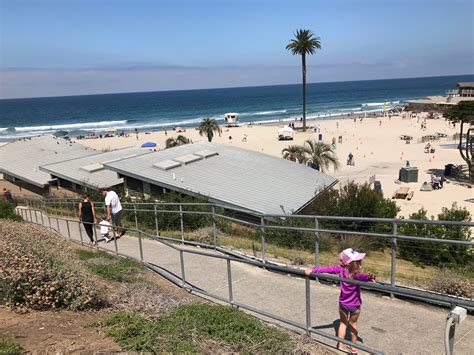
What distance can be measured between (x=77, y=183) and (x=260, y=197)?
11.3 m

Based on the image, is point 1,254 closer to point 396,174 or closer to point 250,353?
point 250,353

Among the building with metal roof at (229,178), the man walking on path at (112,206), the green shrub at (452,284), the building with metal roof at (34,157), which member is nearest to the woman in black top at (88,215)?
the man walking on path at (112,206)

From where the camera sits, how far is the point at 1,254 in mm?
6031

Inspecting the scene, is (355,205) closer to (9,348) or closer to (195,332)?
(195,332)

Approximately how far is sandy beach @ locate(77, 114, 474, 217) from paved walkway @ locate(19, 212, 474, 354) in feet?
56.4

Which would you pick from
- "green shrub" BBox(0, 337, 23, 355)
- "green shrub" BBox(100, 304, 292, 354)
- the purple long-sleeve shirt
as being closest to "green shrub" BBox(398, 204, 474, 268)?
the purple long-sleeve shirt

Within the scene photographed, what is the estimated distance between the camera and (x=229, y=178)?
61.2 ft

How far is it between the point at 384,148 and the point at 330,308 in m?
43.7

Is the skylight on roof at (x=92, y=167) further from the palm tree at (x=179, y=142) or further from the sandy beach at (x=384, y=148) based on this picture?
the sandy beach at (x=384, y=148)

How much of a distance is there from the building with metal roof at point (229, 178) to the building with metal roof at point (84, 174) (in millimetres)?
2317

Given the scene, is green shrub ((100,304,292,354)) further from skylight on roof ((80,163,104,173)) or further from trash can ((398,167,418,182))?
trash can ((398,167,418,182))

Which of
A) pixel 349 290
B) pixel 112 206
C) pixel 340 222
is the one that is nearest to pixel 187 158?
pixel 112 206

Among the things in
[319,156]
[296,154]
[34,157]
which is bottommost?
[319,156]

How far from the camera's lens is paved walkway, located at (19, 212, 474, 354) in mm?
4941
